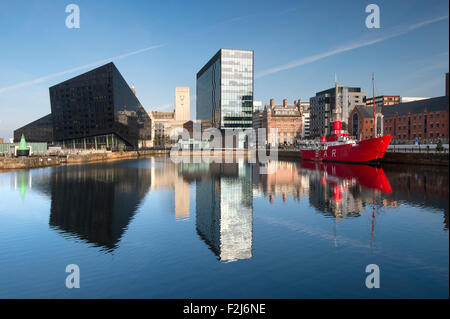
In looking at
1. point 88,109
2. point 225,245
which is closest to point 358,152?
point 225,245

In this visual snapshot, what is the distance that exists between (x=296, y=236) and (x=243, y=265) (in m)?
5.26

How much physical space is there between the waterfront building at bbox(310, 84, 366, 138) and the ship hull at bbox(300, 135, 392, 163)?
10303cm

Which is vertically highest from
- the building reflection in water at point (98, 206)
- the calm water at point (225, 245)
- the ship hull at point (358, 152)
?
the ship hull at point (358, 152)

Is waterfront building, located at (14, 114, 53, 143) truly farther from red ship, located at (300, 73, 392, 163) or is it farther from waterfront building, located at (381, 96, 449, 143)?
waterfront building, located at (381, 96, 449, 143)

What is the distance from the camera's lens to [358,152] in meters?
71.2

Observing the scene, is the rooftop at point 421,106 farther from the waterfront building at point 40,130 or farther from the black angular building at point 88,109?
the waterfront building at point 40,130

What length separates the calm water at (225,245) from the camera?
11523 millimetres

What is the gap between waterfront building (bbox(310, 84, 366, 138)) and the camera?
616 ft

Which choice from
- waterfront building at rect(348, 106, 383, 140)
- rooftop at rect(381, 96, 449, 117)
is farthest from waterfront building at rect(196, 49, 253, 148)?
rooftop at rect(381, 96, 449, 117)

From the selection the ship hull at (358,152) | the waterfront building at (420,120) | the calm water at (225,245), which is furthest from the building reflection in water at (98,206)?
the waterfront building at (420,120)

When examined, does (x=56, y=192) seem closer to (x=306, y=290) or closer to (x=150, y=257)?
(x=150, y=257)
